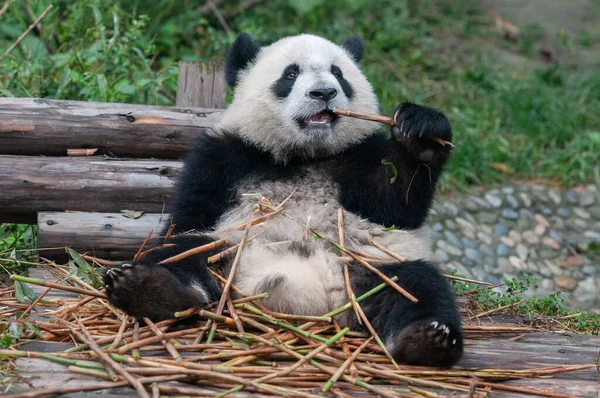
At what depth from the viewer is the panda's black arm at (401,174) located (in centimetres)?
343

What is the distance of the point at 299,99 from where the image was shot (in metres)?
3.67

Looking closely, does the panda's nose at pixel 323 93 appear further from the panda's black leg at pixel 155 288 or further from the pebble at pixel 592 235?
the pebble at pixel 592 235

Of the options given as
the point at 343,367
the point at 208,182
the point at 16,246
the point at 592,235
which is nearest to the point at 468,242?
the point at 592,235

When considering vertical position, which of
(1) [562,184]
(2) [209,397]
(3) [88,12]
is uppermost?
(3) [88,12]

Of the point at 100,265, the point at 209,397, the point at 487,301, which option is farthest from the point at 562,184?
the point at 209,397

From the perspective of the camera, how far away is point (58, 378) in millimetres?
2691

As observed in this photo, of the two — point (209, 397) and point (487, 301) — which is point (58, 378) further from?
point (487, 301)

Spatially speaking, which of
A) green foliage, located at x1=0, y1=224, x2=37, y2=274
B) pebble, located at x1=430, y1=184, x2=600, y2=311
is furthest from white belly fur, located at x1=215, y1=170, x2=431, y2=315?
pebble, located at x1=430, y1=184, x2=600, y2=311

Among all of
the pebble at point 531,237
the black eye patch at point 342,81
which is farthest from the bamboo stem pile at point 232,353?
the pebble at point 531,237

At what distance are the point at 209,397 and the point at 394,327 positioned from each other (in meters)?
0.79

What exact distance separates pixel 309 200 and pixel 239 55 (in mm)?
960

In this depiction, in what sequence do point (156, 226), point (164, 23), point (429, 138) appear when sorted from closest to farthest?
point (429, 138) → point (156, 226) → point (164, 23)

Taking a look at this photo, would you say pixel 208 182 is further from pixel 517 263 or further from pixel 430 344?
pixel 517 263

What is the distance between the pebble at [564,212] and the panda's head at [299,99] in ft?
11.1
